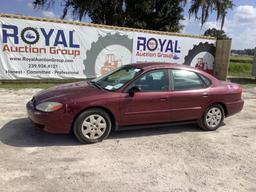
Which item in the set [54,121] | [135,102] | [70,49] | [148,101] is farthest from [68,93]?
[70,49]

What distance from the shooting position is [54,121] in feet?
16.1

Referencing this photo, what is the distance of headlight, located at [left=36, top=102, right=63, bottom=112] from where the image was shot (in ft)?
16.2

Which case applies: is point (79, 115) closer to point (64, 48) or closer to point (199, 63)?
point (64, 48)

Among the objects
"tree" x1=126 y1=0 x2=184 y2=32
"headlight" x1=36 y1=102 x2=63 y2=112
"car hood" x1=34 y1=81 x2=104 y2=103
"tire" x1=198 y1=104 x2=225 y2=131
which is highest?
"tree" x1=126 y1=0 x2=184 y2=32

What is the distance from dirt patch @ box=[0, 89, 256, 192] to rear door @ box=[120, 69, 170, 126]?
1.26 ft

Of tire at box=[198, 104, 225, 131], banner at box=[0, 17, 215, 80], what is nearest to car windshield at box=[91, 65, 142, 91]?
tire at box=[198, 104, 225, 131]

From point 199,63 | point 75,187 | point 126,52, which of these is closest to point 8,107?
point 75,187

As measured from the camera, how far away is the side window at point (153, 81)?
5.57 m

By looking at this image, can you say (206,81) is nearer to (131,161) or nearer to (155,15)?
(131,161)

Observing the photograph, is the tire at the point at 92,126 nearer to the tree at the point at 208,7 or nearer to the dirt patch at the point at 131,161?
the dirt patch at the point at 131,161

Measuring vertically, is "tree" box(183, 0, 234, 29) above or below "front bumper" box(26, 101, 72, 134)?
above

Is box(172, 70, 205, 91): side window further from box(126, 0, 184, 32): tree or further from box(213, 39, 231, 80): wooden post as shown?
box(126, 0, 184, 32): tree

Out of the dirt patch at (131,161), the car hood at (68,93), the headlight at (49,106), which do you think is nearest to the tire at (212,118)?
the dirt patch at (131,161)

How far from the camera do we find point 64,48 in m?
12.0
